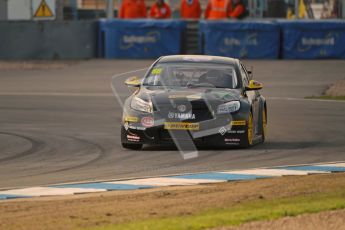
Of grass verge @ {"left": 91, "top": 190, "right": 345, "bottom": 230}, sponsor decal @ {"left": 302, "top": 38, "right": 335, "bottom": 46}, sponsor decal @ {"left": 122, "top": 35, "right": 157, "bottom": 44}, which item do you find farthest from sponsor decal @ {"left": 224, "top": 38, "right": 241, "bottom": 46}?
grass verge @ {"left": 91, "top": 190, "right": 345, "bottom": 230}

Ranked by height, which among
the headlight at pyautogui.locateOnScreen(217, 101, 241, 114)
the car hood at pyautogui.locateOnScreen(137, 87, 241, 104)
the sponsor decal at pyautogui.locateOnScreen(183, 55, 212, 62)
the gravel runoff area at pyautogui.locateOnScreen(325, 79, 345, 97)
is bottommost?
the gravel runoff area at pyautogui.locateOnScreen(325, 79, 345, 97)

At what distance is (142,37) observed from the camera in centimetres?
3484

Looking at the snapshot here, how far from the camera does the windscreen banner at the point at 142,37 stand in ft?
114

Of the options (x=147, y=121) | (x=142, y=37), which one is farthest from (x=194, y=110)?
(x=142, y=37)

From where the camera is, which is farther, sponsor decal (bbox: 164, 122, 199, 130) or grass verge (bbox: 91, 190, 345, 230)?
sponsor decal (bbox: 164, 122, 199, 130)

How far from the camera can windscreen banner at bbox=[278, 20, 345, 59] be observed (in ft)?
112

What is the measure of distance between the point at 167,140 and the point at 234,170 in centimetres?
222

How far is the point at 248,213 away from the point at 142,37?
2518cm

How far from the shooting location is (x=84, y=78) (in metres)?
30.4

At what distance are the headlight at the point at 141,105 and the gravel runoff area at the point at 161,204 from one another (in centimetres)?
341

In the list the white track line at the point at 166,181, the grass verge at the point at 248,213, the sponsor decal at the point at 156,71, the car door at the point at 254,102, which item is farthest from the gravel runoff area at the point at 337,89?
the grass verge at the point at 248,213

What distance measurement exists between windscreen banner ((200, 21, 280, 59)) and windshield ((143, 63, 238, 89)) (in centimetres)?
1715

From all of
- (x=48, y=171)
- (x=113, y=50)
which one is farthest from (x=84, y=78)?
(x=48, y=171)

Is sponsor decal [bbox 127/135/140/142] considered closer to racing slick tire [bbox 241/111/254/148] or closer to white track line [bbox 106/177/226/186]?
racing slick tire [bbox 241/111/254/148]
